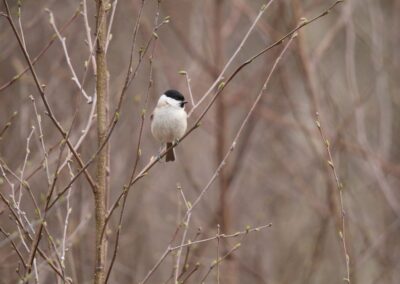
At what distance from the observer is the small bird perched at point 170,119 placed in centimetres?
415

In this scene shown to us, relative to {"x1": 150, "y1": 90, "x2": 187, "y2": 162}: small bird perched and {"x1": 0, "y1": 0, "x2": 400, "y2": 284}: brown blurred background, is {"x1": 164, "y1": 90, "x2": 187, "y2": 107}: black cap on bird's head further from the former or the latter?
{"x1": 0, "y1": 0, "x2": 400, "y2": 284}: brown blurred background

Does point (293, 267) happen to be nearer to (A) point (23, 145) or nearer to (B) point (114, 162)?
(B) point (114, 162)

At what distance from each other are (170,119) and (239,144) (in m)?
2.59

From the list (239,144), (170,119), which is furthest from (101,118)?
(239,144)

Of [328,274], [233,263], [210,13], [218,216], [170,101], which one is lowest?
[328,274]

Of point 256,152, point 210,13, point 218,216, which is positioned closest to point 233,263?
point 218,216

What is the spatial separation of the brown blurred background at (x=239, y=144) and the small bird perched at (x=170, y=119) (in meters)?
0.50

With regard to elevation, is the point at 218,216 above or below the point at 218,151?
below

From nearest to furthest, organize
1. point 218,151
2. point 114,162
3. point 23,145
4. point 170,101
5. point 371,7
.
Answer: point 170,101 < point 23,145 < point 218,151 < point 371,7 < point 114,162

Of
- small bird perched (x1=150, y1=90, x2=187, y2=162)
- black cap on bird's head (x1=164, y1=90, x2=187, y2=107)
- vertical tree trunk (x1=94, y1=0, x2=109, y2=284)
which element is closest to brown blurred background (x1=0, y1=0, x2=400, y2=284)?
small bird perched (x1=150, y1=90, x2=187, y2=162)

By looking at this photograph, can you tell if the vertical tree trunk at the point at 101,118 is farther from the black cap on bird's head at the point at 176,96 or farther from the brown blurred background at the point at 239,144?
the black cap on bird's head at the point at 176,96

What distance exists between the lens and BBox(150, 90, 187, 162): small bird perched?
415cm

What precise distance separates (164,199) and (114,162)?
6.79ft

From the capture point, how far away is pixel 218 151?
5.05 metres
